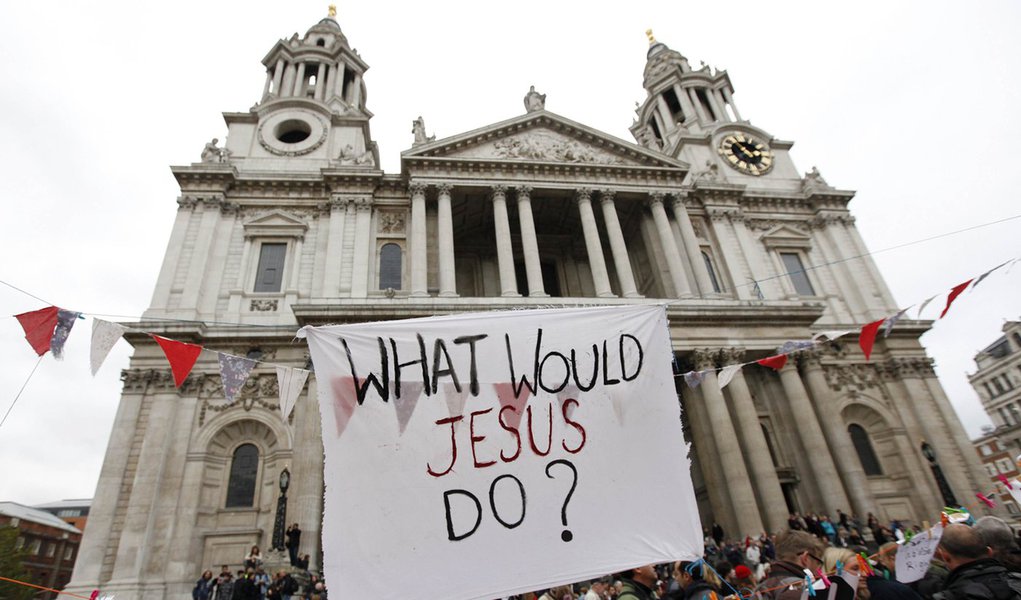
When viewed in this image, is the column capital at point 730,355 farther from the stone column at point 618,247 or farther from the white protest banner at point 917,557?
the white protest banner at point 917,557

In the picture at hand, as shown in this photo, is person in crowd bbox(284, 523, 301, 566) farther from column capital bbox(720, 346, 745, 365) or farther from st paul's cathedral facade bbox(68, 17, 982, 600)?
column capital bbox(720, 346, 745, 365)

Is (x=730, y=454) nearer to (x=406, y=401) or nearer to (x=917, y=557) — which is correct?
(x=917, y=557)

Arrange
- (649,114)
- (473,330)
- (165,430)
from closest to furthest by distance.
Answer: (473,330) < (165,430) < (649,114)

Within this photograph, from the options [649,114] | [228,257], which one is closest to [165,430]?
[228,257]

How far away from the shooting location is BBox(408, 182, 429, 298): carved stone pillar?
67.5 ft

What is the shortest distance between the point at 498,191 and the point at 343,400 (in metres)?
20.2

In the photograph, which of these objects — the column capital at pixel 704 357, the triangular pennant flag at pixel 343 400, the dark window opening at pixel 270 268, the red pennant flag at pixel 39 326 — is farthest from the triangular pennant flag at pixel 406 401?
the dark window opening at pixel 270 268

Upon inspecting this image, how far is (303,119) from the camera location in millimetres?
26734

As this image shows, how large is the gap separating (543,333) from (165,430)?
1766 cm

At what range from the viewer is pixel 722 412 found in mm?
18531

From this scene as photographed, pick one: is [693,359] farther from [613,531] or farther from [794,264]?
[613,531]

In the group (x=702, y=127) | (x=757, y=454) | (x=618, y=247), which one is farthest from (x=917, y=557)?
(x=702, y=127)

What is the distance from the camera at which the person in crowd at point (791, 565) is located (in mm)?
3604

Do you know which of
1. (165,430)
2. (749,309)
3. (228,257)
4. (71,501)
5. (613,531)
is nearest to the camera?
(613,531)
